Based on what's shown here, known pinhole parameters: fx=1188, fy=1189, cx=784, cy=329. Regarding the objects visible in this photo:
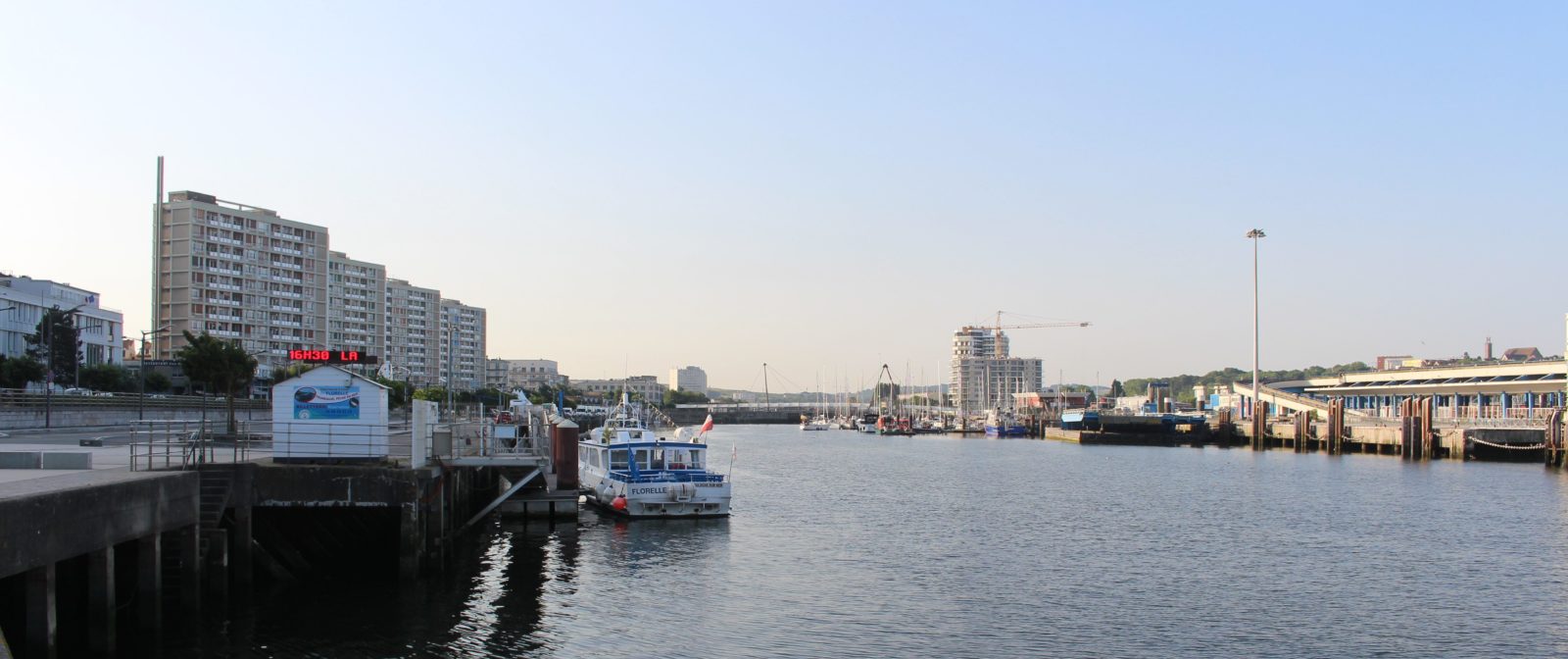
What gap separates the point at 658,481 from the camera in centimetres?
4794

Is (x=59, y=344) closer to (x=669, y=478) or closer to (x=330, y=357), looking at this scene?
(x=669, y=478)

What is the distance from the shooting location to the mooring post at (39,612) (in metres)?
19.8

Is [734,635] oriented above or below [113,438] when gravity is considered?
below

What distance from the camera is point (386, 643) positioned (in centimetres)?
2522

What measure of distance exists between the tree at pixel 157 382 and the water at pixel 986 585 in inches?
2962

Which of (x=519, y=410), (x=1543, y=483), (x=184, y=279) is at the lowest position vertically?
(x=1543, y=483)

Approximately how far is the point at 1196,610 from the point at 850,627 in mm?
9250

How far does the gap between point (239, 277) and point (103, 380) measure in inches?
1797

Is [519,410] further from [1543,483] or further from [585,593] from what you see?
[1543,483]

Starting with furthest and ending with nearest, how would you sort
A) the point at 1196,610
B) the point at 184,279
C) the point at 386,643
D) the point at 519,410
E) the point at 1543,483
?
the point at 184,279 < the point at 1543,483 < the point at 519,410 < the point at 1196,610 < the point at 386,643

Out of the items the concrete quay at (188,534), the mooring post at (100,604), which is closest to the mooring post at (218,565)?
the concrete quay at (188,534)

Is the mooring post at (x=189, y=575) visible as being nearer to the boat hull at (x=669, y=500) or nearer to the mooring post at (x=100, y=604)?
the mooring post at (x=100, y=604)

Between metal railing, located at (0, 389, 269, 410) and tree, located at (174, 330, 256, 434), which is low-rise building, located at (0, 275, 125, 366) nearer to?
metal railing, located at (0, 389, 269, 410)

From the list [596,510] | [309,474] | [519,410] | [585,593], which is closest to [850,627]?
[585,593]
